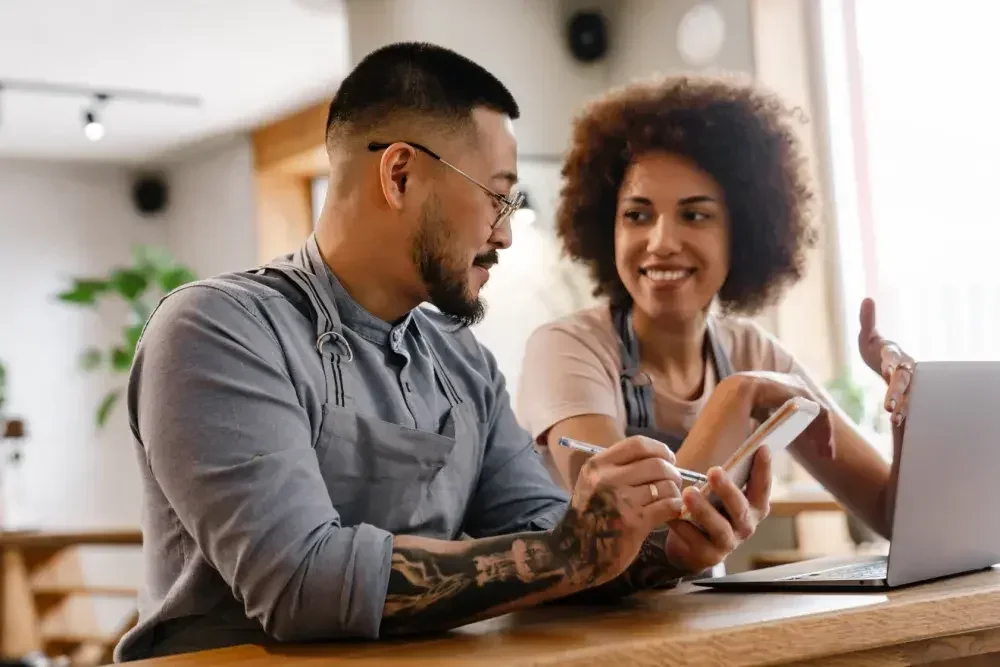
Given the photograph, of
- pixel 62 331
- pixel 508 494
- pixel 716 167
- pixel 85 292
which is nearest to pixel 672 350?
pixel 716 167

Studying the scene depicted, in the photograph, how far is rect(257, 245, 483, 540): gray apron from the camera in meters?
1.28

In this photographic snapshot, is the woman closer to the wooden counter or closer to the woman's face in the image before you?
the woman's face

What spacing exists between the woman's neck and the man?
16.0 inches

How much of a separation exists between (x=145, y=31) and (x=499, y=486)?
418cm

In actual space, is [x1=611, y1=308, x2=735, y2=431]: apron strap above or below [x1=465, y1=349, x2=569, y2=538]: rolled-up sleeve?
above

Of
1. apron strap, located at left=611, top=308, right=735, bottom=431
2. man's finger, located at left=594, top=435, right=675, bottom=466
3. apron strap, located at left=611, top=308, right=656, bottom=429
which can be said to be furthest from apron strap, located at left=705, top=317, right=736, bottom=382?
man's finger, located at left=594, top=435, right=675, bottom=466

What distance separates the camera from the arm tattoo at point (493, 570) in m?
1.09

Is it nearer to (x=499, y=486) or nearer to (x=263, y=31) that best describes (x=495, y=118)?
(x=499, y=486)

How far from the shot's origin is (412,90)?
4.87ft

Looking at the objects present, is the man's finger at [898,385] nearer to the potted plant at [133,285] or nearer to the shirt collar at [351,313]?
the shirt collar at [351,313]

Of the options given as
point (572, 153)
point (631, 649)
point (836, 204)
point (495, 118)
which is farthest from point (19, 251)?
point (631, 649)

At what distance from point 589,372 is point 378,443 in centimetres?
59

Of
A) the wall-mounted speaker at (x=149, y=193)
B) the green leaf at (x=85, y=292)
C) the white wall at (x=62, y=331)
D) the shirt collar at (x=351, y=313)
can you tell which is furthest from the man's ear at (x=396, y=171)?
the wall-mounted speaker at (x=149, y=193)

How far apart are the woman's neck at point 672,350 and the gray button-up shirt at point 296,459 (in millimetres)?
439
